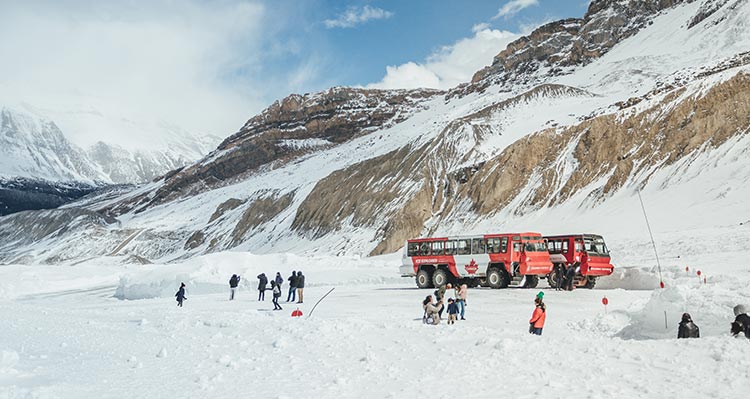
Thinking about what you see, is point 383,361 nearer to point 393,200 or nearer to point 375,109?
point 393,200

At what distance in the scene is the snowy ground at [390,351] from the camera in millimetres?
10367

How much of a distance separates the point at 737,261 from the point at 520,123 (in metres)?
61.4

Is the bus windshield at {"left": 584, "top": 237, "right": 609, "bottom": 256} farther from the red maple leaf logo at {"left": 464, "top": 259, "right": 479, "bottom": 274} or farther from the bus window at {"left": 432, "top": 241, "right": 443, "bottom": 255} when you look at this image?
the bus window at {"left": 432, "top": 241, "right": 443, "bottom": 255}

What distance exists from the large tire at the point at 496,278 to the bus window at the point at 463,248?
1473 mm

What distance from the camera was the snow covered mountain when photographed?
176 ft

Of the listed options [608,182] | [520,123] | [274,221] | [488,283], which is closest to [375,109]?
[274,221]

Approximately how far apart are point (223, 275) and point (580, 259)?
23.1 metres

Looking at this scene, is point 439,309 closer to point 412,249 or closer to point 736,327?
point 736,327

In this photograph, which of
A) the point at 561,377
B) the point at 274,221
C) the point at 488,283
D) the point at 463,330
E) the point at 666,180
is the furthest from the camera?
the point at 274,221

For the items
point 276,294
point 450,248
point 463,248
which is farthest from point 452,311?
point 450,248

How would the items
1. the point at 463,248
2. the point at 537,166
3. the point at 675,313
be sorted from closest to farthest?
the point at 675,313, the point at 463,248, the point at 537,166

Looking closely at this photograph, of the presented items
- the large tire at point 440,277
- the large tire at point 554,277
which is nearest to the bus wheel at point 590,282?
the large tire at point 554,277

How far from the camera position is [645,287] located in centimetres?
2830

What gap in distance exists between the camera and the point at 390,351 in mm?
13773
